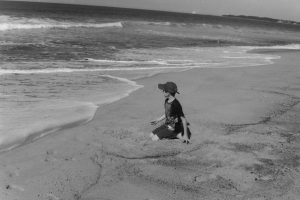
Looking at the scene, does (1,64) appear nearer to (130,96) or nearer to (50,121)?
(130,96)

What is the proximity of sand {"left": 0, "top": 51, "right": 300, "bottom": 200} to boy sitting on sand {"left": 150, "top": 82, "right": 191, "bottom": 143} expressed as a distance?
0.51 ft

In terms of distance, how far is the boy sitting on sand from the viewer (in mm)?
6859

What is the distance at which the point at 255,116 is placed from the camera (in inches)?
338

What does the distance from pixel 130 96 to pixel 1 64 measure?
6238 mm

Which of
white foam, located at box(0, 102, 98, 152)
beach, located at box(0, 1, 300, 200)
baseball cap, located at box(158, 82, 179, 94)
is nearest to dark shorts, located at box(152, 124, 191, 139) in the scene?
beach, located at box(0, 1, 300, 200)

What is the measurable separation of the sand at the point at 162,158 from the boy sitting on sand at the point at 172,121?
156 millimetres

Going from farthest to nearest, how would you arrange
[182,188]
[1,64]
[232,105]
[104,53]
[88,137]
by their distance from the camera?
[104,53], [1,64], [232,105], [88,137], [182,188]

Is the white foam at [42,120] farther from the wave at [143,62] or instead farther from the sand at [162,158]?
the wave at [143,62]

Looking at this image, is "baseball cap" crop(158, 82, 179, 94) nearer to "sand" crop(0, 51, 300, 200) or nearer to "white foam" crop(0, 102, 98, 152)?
"sand" crop(0, 51, 300, 200)

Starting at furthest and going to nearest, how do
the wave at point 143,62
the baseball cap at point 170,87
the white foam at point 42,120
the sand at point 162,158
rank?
the wave at point 143,62
the baseball cap at point 170,87
the white foam at point 42,120
the sand at point 162,158

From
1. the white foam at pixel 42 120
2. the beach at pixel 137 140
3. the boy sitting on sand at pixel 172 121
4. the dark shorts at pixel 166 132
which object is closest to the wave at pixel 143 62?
the beach at pixel 137 140

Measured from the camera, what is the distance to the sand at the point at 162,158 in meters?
5.00

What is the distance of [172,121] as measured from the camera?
23.1ft

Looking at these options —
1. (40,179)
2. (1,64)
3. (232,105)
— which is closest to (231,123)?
(232,105)
